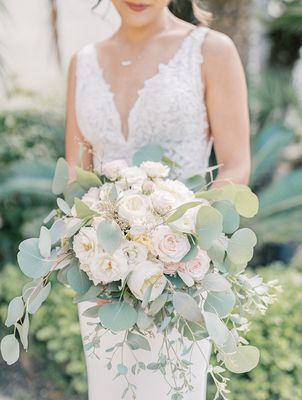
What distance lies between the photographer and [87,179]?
92.7 inches

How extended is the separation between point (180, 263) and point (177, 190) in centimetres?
23

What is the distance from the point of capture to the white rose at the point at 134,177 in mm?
2236

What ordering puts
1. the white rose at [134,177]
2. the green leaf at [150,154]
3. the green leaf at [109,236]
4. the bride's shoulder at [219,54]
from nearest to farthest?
the green leaf at [109,236], the white rose at [134,177], the green leaf at [150,154], the bride's shoulder at [219,54]

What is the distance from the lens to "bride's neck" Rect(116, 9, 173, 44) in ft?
9.25

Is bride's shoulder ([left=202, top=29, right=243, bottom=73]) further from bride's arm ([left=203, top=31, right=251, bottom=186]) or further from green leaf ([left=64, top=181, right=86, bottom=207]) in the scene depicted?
green leaf ([left=64, top=181, right=86, bottom=207])

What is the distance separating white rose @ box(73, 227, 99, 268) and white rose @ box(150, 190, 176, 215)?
0.19m

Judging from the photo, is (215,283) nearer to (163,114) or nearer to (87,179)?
(87,179)

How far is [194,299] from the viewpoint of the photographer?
2.06 meters

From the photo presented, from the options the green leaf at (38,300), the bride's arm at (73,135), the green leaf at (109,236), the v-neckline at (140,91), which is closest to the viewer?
the green leaf at (109,236)

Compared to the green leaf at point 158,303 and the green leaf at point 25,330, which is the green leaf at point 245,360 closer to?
the green leaf at point 158,303

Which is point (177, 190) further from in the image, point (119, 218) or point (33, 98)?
point (33, 98)

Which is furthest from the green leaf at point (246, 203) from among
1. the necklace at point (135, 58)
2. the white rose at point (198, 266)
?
the necklace at point (135, 58)

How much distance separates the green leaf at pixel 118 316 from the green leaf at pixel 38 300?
182 mm

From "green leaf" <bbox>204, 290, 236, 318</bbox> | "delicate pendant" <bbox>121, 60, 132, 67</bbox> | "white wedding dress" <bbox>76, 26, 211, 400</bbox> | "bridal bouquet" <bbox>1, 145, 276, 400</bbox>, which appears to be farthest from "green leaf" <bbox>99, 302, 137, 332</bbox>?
"delicate pendant" <bbox>121, 60, 132, 67</bbox>
